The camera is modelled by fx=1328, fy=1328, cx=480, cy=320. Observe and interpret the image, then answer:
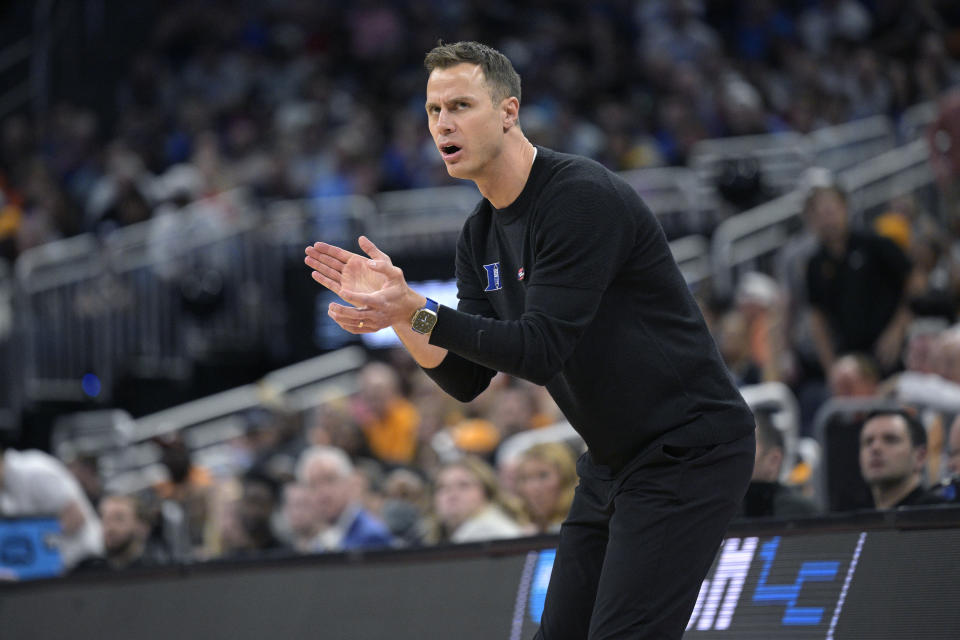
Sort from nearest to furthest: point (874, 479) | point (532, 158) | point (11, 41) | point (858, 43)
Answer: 1. point (532, 158)
2. point (874, 479)
3. point (858, 43)
4. point (11, 41)

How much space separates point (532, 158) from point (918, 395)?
12.7ft

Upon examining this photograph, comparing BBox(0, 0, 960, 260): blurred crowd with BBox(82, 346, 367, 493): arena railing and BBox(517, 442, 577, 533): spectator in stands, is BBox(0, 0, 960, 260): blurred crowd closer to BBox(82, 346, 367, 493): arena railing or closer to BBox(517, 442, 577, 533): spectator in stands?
BBox(82, 346, 367, 493): arena railing

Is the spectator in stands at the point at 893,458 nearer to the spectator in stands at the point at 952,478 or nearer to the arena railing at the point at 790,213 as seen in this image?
the spectator in stands at the point at 952,478

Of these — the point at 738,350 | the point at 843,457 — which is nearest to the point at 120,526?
the point at 738,350

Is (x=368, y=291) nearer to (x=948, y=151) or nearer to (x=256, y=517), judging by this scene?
(x=256, y=517)

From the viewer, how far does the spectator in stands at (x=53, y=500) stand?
340 inches

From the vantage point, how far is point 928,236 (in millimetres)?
8953

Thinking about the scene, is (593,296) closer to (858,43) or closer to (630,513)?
(630,513)

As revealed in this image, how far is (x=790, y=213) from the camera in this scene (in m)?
10.0

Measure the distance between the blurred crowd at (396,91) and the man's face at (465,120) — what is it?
828cm

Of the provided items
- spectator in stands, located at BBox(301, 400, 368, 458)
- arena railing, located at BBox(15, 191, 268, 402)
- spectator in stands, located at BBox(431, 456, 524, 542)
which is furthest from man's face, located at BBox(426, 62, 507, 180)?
arena railing, located at BBox(15, 191, 268, 402)

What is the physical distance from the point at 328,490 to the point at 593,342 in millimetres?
5019

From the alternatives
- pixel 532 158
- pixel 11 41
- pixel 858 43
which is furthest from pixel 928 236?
pixel 11 41

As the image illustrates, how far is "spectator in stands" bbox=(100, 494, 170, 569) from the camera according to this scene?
26.6 feet
